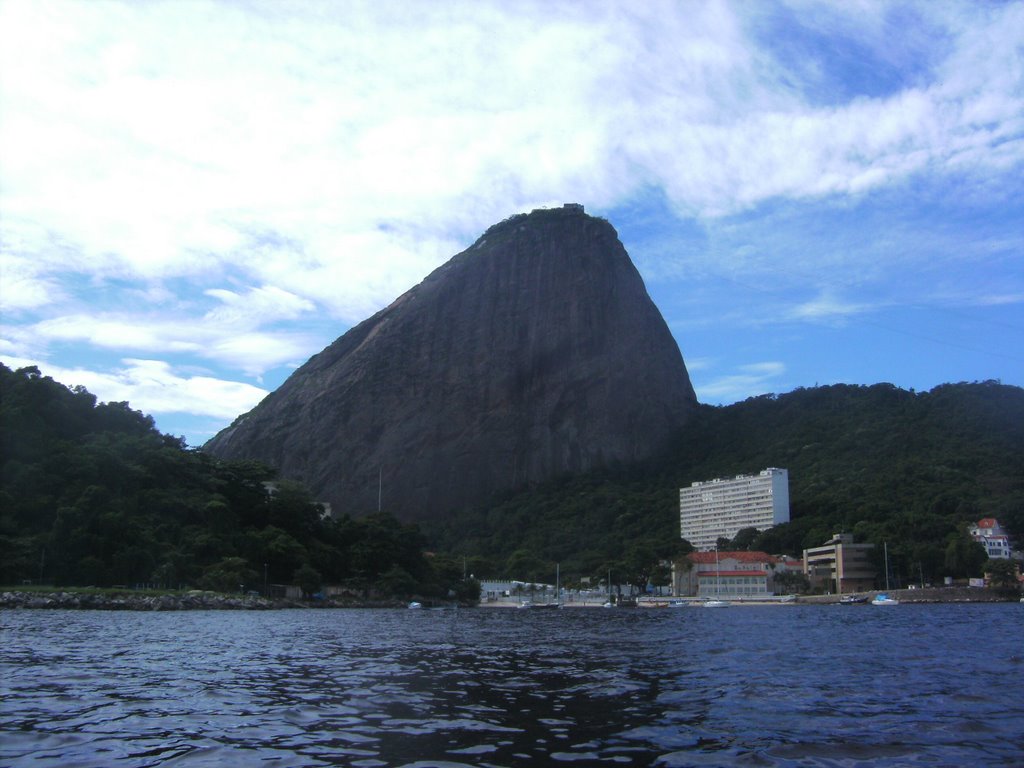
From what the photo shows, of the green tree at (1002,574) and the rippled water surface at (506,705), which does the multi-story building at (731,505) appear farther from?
the rippled water surface at (506,705)

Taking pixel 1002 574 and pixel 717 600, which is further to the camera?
pixel 717 600

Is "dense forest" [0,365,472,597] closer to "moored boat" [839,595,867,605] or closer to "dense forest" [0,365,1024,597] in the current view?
"dense forest" [0,365,1024,597]

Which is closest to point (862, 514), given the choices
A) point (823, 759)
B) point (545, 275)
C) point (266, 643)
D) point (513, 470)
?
point (513, 470)

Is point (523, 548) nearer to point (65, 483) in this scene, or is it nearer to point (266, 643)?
point (65, 483)

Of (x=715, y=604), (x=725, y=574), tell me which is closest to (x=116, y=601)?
(x=715, y=604)

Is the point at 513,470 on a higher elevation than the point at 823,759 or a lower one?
higher

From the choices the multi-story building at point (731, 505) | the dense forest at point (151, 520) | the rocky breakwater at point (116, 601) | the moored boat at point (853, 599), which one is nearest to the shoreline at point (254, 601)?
the rocky breakwater at point (116, 601)

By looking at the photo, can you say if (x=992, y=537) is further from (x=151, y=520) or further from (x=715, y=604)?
(x=151, y=520)
